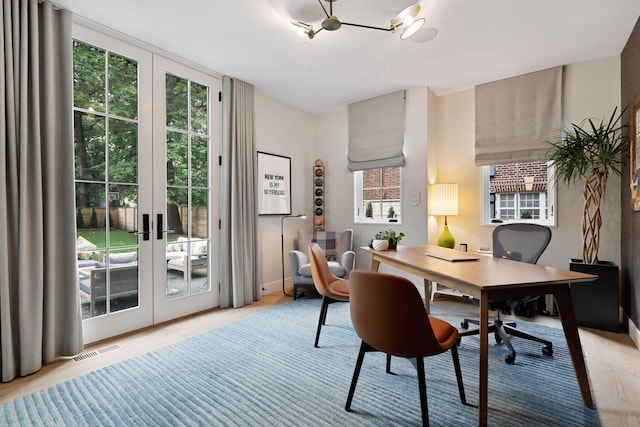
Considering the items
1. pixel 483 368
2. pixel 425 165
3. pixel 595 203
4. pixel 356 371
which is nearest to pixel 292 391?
pixel 356 371

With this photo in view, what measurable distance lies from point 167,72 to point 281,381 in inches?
119

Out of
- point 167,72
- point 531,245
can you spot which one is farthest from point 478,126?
point 167,72

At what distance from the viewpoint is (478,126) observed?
3.89m

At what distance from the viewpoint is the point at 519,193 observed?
3771mm

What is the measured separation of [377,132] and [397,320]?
3374 millimetres

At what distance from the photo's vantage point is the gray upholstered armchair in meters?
3.95

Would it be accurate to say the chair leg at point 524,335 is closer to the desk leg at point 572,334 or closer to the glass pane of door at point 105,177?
the desk leg at point 572,334

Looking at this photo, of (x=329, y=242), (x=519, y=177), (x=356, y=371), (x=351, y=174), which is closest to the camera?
(x=356, y=371)

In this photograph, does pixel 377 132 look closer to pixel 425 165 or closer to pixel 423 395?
pixel 425 165

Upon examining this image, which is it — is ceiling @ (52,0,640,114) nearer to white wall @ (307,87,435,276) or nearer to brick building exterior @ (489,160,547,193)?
white wall @ (307,87,435,276)

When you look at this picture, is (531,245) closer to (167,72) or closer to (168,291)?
(168,291)

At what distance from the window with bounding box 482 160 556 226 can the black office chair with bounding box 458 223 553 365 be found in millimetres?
1082

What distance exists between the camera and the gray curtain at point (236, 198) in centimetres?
368

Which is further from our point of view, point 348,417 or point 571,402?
point 571,402
